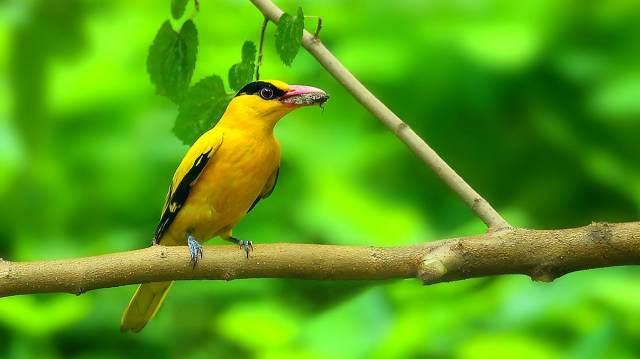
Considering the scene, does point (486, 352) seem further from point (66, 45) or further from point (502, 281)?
point (66, 45)

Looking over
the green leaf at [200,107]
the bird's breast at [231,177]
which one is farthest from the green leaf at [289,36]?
the bird's breast at [231,177]

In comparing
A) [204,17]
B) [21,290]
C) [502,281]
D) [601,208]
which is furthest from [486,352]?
[204,17]

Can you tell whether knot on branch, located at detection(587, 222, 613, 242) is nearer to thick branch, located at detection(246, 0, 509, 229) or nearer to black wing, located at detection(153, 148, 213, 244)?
thick branch, located at detection(246, 0, 509, 229)

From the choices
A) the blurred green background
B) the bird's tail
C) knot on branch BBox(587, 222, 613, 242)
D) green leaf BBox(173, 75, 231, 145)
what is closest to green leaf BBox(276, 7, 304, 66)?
green leaf BBox(173, 75, 231, 145)

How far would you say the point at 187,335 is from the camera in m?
3.55

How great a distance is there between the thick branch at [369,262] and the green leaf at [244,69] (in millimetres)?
291

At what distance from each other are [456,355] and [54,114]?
5.18 ft

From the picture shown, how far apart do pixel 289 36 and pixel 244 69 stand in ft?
0.57

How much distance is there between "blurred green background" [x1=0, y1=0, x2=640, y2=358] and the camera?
3.14 m

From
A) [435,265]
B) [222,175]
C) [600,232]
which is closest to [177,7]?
[222,175]

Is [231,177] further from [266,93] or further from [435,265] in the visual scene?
[435,265]

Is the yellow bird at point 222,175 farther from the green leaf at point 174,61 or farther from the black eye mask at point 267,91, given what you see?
the green leaf at point 174,61

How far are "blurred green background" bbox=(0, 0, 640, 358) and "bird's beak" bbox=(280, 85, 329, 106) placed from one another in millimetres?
915

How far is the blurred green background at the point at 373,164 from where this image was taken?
3143mm
